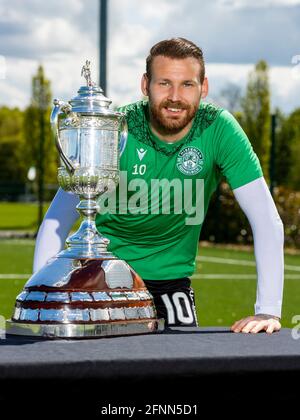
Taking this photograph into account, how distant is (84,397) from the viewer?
2.68 metres

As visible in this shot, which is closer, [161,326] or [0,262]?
[161,326]

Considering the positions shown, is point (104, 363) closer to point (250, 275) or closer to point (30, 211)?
point (250, 275)

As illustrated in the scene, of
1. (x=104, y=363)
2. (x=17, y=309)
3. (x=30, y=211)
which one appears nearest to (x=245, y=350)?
(x=104, y=363)

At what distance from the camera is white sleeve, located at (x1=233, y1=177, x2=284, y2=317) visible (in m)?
3.30

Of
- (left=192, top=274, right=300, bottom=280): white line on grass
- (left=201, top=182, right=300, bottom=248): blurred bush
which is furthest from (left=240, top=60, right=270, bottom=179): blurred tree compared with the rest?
(left=192, top=274, right=300, bottom=280): white line on grass

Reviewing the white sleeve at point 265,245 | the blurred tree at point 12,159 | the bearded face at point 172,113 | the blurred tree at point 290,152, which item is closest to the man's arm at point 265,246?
the white sleeve at point 265,245

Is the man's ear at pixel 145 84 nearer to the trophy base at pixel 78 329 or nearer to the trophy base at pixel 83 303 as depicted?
the trophy base at pixel 83 303

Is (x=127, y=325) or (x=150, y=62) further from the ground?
(x=150, y=62)

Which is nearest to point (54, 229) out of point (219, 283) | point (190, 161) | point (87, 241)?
point (87, 241)

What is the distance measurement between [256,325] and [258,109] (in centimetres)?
3674

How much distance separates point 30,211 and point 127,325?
50.5m

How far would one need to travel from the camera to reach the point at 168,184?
361cm

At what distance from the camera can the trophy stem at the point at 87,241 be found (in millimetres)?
3035

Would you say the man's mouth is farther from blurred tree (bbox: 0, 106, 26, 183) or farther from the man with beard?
blurred tree (bbox: 0, 106, 26, 183)
